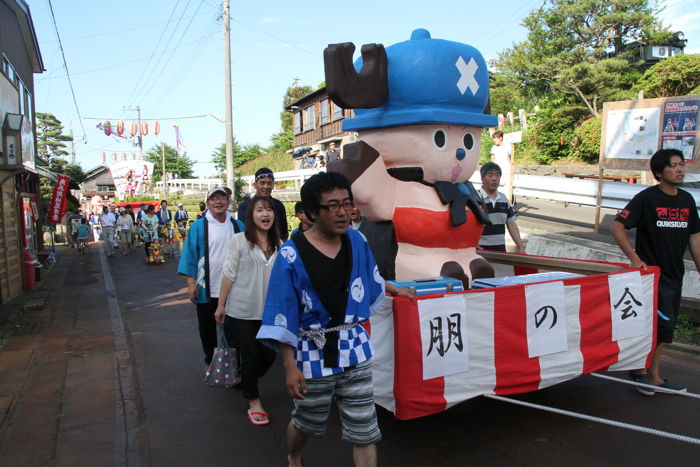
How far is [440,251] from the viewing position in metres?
4.26

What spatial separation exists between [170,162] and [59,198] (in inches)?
1817

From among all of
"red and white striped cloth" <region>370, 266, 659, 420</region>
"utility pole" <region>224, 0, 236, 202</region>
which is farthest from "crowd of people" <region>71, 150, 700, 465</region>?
"utility pole" <region>224, 0, 236, 202</region>

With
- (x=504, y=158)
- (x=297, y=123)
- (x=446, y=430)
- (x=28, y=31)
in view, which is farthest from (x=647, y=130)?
(x=297, y=123)

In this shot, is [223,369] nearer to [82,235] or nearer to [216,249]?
[216,249]

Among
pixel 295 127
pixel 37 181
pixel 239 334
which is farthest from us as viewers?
pixel 295 127

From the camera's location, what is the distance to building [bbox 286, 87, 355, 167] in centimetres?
2791

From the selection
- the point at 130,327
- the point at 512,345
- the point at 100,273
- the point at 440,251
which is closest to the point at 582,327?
the point at 512,345

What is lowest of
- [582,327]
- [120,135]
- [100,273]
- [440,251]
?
[100,273]

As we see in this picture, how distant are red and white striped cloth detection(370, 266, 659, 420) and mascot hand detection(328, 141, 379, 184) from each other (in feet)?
4.08

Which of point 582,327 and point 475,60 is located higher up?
point 475,60

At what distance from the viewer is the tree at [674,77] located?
17.3m

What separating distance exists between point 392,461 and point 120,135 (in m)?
36.0

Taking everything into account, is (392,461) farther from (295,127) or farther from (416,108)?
(295,127)

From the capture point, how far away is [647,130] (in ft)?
25.4
